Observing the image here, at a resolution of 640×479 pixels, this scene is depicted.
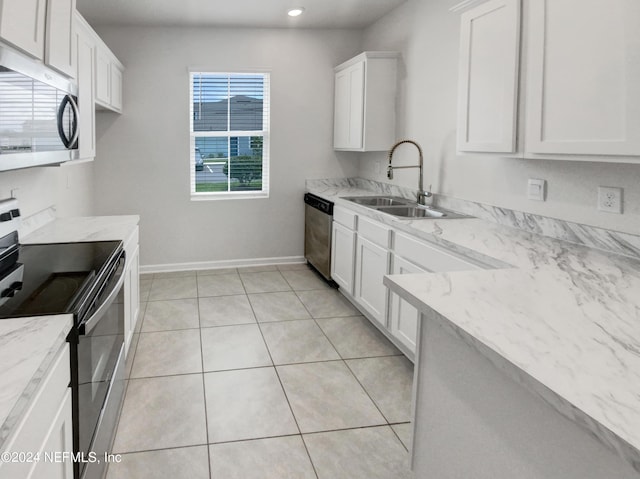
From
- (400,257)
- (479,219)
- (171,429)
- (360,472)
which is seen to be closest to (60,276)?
(171,429)

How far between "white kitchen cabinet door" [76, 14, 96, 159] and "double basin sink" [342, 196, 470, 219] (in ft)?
6.55

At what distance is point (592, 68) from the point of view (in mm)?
1947

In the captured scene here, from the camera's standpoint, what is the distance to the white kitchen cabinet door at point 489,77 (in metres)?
2.40

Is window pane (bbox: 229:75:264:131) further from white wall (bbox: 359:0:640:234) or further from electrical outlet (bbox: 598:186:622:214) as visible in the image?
electrical outlet (bbox: 598:186:622:214)

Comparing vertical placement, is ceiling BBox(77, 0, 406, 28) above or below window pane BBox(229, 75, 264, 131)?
above

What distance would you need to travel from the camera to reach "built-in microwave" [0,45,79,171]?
1716 mm

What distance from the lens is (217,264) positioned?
5.56 m

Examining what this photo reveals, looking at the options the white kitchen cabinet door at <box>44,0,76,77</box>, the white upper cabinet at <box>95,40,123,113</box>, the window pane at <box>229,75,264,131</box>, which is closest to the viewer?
the white kitchen cabinet door at <box>44,0,76,77</box>

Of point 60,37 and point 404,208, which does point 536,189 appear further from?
point 60,37

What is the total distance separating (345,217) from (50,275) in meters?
2.71

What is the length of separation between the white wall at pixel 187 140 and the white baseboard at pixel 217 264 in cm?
5

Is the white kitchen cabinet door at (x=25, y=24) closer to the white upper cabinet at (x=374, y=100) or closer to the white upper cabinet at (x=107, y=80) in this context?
the white upper cabinet at (x=107, y=80)

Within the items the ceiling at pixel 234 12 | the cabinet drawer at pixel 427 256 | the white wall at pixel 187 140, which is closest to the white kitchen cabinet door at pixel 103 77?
the ceiling at pixel 234 12

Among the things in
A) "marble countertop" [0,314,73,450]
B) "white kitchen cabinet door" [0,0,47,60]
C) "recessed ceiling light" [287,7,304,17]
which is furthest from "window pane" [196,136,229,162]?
"marble countertop" [0,314,73,450]
